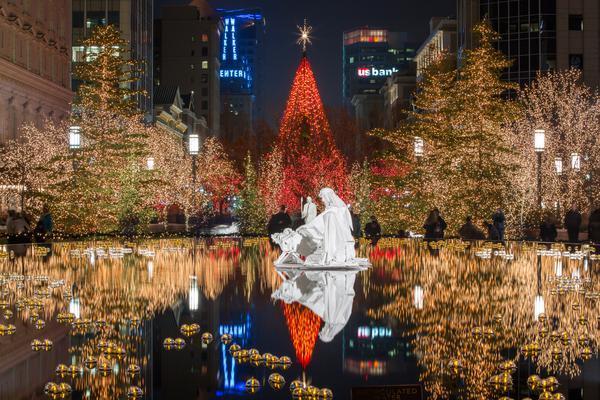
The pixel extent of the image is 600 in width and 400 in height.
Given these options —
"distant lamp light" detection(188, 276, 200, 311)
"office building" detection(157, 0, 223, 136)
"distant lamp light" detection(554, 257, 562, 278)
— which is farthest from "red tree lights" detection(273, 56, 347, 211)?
"office building" detection(157, 0, 223, 136)

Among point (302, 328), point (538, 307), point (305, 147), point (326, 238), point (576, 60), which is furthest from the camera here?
point (576, 60)

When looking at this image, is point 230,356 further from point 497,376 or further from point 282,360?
point 497,376

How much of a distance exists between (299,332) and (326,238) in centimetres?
1063

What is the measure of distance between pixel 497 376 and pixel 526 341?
3.06m

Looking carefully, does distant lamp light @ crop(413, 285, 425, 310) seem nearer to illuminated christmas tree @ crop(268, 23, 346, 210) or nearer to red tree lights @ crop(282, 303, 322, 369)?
red tree lights @ crop(282, 303, 322, 369)

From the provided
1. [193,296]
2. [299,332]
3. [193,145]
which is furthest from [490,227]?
[299,332]

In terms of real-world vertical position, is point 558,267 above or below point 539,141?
below

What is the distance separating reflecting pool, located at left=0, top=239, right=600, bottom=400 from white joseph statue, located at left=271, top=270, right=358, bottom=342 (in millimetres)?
41

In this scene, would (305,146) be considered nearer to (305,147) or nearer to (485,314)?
(305,147)

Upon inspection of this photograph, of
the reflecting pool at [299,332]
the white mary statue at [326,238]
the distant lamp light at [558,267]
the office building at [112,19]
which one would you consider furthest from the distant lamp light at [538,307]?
the office building at [112,19]

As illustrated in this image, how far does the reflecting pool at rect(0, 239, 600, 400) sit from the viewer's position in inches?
399

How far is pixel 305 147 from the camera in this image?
6856 centimetres

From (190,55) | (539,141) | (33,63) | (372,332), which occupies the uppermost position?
(190,55)

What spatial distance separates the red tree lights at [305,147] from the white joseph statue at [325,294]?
3857 centimetres
